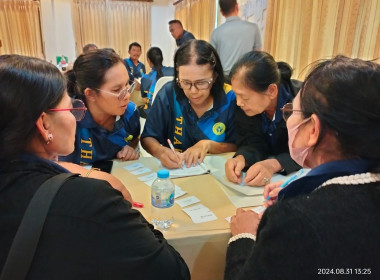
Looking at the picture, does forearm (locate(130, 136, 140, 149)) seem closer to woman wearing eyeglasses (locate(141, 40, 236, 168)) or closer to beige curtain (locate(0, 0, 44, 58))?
woman wearing eyeglasses (locate(141, 40, 236, 168))

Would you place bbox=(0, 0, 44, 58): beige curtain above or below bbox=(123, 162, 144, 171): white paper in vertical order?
above

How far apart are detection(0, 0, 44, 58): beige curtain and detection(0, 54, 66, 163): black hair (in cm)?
725

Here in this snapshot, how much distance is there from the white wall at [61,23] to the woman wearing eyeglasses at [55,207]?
278 inches

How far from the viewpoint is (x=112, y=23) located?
7371mm

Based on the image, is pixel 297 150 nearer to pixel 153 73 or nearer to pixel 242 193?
pixel 242 193

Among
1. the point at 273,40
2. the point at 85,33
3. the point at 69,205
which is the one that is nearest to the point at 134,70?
the point at 85,33

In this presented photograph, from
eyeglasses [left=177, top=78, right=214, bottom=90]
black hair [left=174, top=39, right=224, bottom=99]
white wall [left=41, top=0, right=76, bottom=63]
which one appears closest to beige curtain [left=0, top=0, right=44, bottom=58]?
white wall [left=41, top=0, right=76, bottom=63]

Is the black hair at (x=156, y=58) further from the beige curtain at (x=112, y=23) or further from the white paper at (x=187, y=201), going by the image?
the beige curtain at (x=112, y=23)

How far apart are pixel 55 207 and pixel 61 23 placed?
25.0ft

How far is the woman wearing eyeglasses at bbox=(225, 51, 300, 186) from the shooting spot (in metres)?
1.32

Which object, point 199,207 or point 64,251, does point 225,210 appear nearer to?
point 199,207

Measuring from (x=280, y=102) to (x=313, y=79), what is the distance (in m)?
0.80

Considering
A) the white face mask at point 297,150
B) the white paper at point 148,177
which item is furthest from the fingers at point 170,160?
the white face mask at point 297,150

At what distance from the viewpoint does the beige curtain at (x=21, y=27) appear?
6.55 meters
